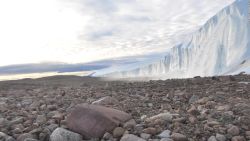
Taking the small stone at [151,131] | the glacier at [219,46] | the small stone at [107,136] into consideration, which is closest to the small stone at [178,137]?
the small stone at [151,131]

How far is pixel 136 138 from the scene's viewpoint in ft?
11.3

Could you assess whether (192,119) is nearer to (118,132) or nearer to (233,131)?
(233,131)

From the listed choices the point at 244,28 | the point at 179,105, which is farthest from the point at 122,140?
the point at 244,28

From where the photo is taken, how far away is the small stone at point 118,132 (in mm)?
3627

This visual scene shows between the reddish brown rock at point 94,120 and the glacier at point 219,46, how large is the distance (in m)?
15.1

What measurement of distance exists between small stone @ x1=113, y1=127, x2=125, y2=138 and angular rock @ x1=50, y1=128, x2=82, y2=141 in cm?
40

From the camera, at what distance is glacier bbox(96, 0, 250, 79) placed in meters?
22.6

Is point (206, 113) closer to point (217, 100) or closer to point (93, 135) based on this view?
point (217, 100)

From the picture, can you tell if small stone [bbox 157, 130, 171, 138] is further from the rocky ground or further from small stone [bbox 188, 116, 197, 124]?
small stone [bbox 188, 116, 197, 124]

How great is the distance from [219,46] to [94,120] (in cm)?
2182

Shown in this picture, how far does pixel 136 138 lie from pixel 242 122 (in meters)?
1.22

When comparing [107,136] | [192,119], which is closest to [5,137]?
[107,136]

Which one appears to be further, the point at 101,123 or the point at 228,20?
the point at 228,20

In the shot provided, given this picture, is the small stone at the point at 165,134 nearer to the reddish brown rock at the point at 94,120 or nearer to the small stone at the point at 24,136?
the reddish brown rock at the point at 94,120
